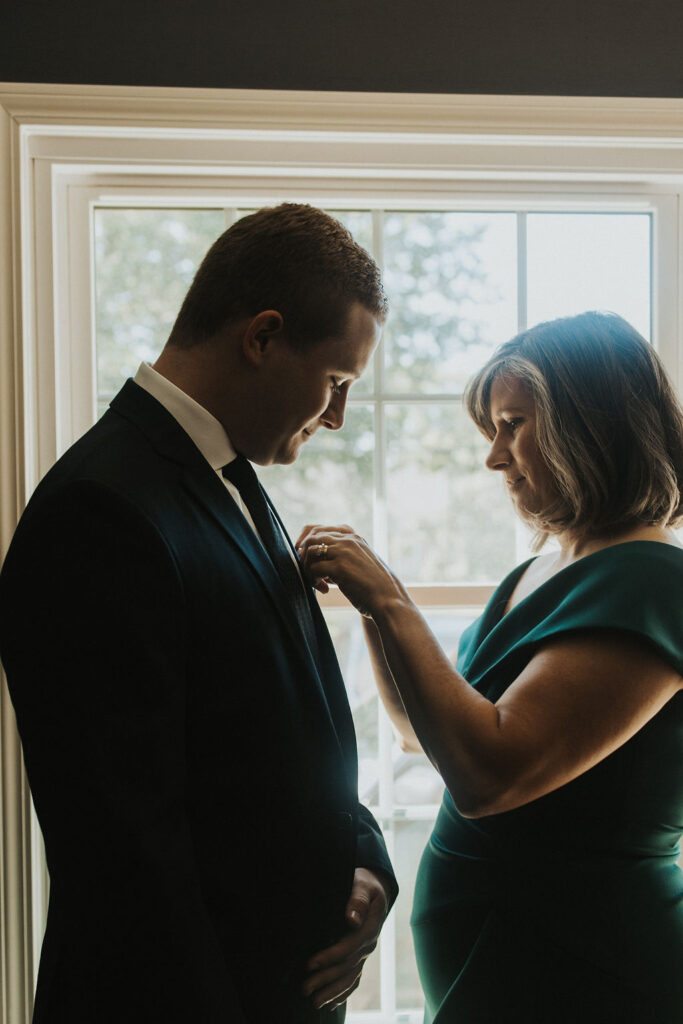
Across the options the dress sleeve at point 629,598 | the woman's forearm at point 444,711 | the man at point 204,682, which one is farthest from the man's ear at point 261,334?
the dress sleeve at point 629,598

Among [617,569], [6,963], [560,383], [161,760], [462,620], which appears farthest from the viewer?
[462,620]

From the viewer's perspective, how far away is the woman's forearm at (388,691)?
4.77 feet

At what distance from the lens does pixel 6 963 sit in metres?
1.59

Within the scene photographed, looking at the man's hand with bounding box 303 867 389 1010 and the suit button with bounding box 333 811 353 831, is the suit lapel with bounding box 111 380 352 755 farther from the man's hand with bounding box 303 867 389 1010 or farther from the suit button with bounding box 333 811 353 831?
the man's hand with bounding box 303 867 389 1010

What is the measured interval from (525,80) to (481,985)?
1759 mm

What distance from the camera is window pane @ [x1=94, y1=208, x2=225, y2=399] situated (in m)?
1.77

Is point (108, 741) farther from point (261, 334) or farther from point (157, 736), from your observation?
point (261, 334)

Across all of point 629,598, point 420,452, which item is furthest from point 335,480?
point 629,598

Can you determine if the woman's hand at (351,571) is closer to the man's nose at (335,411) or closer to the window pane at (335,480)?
the man's nose at (335,411)

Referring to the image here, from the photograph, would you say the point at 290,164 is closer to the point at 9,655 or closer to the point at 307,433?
the point at 307,433

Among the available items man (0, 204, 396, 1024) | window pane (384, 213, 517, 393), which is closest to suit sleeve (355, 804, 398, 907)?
man (0, 204, 396, 1024)

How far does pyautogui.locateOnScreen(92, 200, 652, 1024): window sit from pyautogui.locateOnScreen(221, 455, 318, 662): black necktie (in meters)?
0.64

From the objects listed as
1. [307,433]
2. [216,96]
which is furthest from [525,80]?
[307,433]

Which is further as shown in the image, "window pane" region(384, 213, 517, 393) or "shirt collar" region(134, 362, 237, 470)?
"window pane" region(384, 213, 517, 393)
